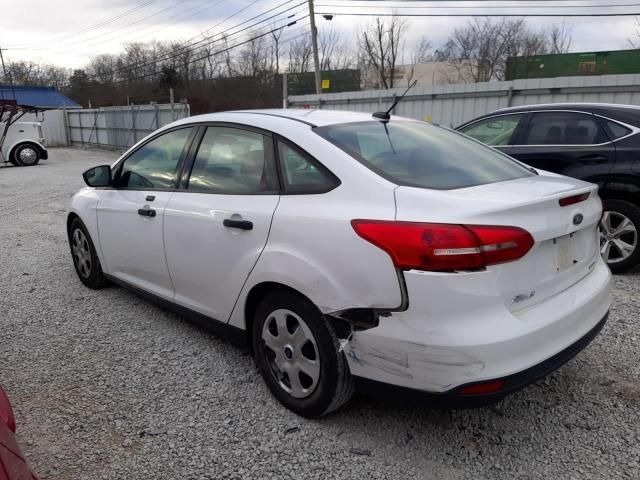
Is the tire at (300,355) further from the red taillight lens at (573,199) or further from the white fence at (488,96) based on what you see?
the white fence at (488,96)

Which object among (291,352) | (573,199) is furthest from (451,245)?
(291,352)

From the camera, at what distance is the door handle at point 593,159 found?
4734mm

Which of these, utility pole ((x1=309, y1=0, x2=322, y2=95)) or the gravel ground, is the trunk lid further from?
utility pole ((x1=309, y1=0, x2=322, y2=95))

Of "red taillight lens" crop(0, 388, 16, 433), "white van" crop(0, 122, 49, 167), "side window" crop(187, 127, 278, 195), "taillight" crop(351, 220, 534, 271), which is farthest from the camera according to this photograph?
"white van" crop(0, 122, 49, 167)

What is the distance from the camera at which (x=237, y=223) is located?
2.76 m

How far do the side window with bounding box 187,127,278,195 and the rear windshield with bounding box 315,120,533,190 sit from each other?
37 centimetres

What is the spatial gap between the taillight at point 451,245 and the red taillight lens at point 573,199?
0.37m

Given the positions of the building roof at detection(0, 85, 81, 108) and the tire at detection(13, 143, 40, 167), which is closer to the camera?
the tire at detection(13, 143, 40, 167)

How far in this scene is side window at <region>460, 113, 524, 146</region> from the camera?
562 cm

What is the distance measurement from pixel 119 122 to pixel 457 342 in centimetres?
2294

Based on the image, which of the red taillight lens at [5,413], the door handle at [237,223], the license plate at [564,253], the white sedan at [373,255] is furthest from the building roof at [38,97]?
the license plate at [564,253]

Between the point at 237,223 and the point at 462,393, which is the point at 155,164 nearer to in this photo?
the point at 237,223

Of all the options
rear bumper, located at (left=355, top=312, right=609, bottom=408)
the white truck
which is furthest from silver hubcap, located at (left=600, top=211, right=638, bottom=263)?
the white truck

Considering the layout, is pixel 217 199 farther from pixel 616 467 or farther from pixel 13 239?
pixel 13 239
